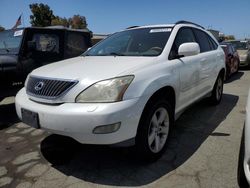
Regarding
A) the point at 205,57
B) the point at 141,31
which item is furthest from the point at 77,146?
the point at 205,57

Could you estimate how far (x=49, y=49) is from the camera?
19.2ft

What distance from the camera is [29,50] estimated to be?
5.51 metres

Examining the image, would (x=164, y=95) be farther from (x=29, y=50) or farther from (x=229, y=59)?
(x=229, y=59)

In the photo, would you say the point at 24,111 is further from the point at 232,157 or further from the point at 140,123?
the point at 232,157

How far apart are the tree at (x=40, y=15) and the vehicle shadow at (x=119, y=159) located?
4849 cm

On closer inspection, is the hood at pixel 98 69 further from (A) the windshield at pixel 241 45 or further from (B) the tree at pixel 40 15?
(B) the tree at pixel 40 15

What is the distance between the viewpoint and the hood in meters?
2.89

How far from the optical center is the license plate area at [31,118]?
9.65 ft

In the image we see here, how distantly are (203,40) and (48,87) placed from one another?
3194 mm

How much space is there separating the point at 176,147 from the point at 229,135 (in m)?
0.98

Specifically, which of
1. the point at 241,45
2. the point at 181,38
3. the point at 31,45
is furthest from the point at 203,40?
the point at 241,45

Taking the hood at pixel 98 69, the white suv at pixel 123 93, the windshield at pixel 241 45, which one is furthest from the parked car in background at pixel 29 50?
the windshield at pixel 241 45

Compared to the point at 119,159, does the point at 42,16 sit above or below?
above

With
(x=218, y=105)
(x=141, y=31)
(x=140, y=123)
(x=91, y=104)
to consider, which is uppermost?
(x=141, y=31)
